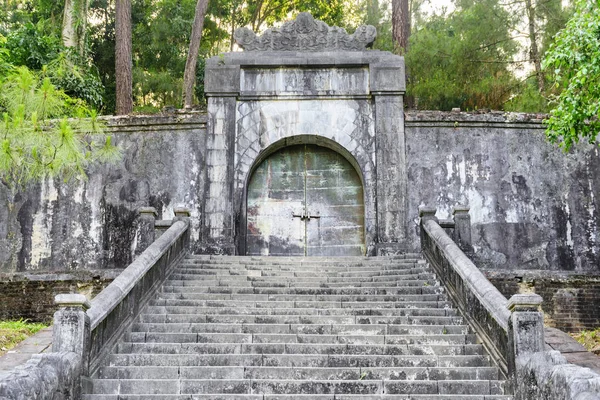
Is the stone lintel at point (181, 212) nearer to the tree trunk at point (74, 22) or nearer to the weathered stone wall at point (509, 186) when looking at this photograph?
the weathered stone wall at point (509, 186)

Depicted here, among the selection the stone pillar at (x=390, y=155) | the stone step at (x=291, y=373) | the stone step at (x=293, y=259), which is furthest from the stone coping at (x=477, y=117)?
the stone step at (x=291, y=373)

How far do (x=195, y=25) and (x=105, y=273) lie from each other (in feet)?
26.6

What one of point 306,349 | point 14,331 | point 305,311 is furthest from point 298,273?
point 14,331

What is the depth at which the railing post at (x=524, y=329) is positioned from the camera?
6.79m

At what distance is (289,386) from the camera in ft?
22.7

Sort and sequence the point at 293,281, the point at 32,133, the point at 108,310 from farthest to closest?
the point at 293,281 < the point at 32,133 < the point at 108,310

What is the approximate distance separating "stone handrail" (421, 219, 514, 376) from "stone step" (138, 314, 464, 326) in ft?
1.21

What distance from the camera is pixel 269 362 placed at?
7395 millimetres

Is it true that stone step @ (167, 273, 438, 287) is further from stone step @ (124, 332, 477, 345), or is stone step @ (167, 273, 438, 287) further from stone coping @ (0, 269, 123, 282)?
stone coping @ (0, 269, 123, 282)

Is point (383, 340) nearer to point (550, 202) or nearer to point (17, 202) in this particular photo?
point (550, 202)

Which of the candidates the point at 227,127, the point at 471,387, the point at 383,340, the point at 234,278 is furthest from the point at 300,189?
the point at 471,387

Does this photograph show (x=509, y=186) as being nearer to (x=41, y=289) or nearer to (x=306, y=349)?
(x=306, y=349)

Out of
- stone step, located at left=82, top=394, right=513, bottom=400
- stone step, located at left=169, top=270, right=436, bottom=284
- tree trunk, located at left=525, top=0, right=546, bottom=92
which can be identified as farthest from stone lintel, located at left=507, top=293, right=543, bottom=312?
tree trunk, located at left=525, top=0, right=546, bottom=92

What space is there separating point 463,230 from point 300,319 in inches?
140
